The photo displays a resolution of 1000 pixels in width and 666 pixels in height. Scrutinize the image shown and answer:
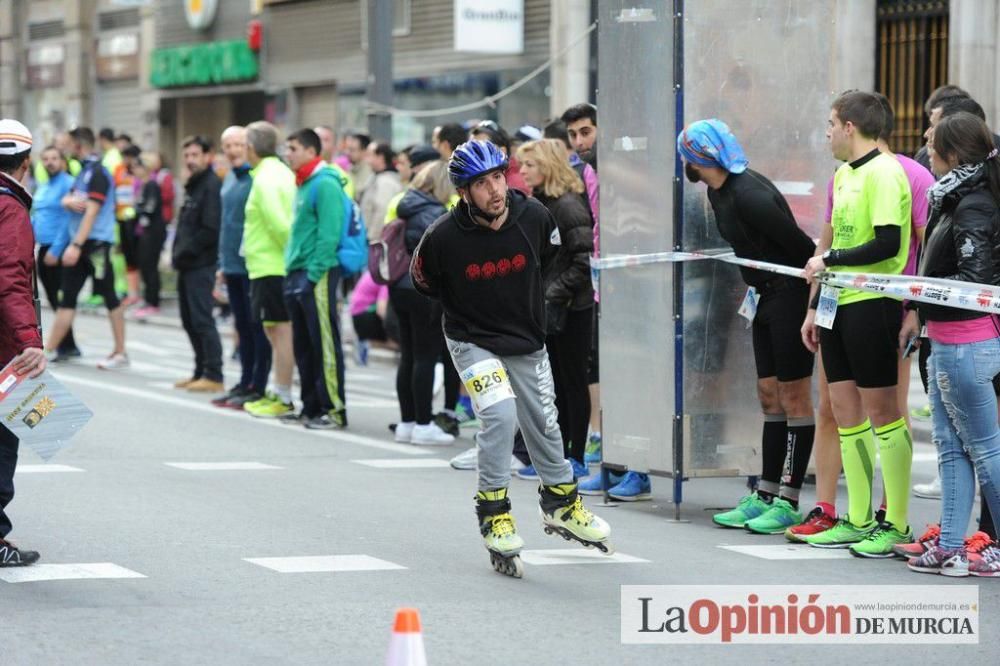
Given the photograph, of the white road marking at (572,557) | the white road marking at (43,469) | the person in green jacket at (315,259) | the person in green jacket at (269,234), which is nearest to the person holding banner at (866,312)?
the white road marking at (572,557)

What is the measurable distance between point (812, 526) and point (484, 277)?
2.04 metres

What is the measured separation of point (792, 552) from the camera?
8227 millimetres

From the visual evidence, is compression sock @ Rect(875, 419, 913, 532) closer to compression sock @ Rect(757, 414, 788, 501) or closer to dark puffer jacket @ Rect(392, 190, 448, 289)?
compression sock @ Rect(757, 414, 788, 501)

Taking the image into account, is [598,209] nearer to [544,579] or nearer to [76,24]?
[544,579]

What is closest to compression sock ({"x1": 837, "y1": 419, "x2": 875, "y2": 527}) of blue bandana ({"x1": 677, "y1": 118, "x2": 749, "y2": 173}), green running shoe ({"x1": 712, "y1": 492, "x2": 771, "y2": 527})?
green running shoe ({"x1": 712, "y1": 492, "x2": 771, "y2": 527})

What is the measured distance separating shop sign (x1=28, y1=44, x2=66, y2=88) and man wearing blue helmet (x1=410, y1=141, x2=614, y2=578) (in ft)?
114

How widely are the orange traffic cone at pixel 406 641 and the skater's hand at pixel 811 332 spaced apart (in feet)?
12.8

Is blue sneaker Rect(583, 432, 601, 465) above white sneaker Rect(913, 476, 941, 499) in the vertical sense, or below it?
above

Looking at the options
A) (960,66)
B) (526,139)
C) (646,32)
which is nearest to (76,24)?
(960,66)

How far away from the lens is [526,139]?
12.1 m

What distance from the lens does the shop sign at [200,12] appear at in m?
34.0

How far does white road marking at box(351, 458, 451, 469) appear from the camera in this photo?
11148 mm

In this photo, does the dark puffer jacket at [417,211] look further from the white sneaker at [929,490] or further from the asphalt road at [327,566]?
the white sneaker at [929,490]

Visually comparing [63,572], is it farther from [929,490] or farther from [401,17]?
[401,17]
